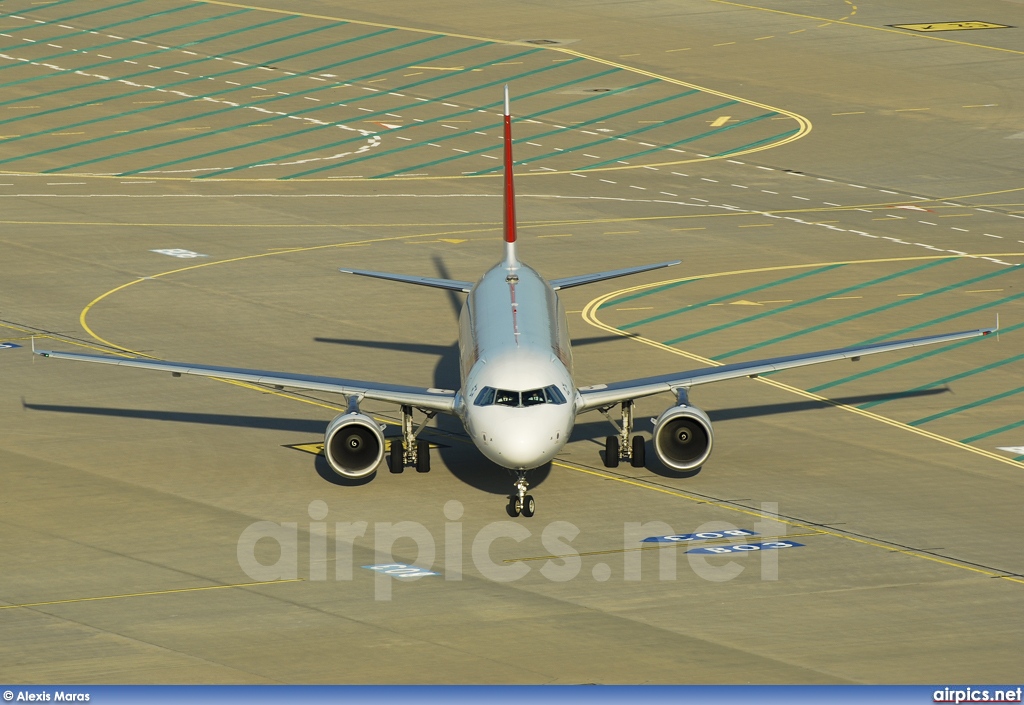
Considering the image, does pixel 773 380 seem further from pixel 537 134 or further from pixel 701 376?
pixel 537 134

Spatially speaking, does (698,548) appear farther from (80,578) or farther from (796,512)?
(80,578)

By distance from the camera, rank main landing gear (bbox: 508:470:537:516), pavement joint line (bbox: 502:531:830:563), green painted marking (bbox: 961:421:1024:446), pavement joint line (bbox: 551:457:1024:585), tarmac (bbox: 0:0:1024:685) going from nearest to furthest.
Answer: tarmac (bbox: 0:0:1024:685), pavement joint line (bbox: 551:457:1024:585), pavement joint line (bbox: 502:531:830:563), main landing gear (bbox: 508:470:537:516), green painted marking (bbox: 961:421:1024:446)

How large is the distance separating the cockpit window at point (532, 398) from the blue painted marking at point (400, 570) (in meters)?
4.69

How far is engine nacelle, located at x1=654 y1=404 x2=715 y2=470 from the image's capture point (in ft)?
139

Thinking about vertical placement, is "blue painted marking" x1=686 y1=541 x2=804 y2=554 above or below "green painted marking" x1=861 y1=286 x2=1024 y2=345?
below

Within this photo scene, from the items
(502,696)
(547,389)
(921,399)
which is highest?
(502,696)

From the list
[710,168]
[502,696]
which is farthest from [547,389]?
[710,168]

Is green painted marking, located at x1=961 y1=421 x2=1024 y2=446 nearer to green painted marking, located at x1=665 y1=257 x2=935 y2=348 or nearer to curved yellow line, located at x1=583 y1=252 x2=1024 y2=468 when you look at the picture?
curved yellow line, located at x1=583 y1=252 x2=1024 y2=468

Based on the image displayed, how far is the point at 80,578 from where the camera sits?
36.2m

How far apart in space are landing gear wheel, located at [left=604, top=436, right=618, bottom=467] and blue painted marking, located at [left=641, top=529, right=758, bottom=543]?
525cm

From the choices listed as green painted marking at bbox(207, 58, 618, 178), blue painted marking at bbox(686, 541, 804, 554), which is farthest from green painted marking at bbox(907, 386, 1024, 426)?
green painted marking at bbox(207, 58, 618, 178)

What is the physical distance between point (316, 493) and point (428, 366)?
11.2 meters

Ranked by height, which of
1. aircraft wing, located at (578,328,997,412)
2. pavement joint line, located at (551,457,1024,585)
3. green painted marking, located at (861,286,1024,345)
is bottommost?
pavement joint line, located at (551,457,1024,585)

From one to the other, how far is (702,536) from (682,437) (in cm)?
401
